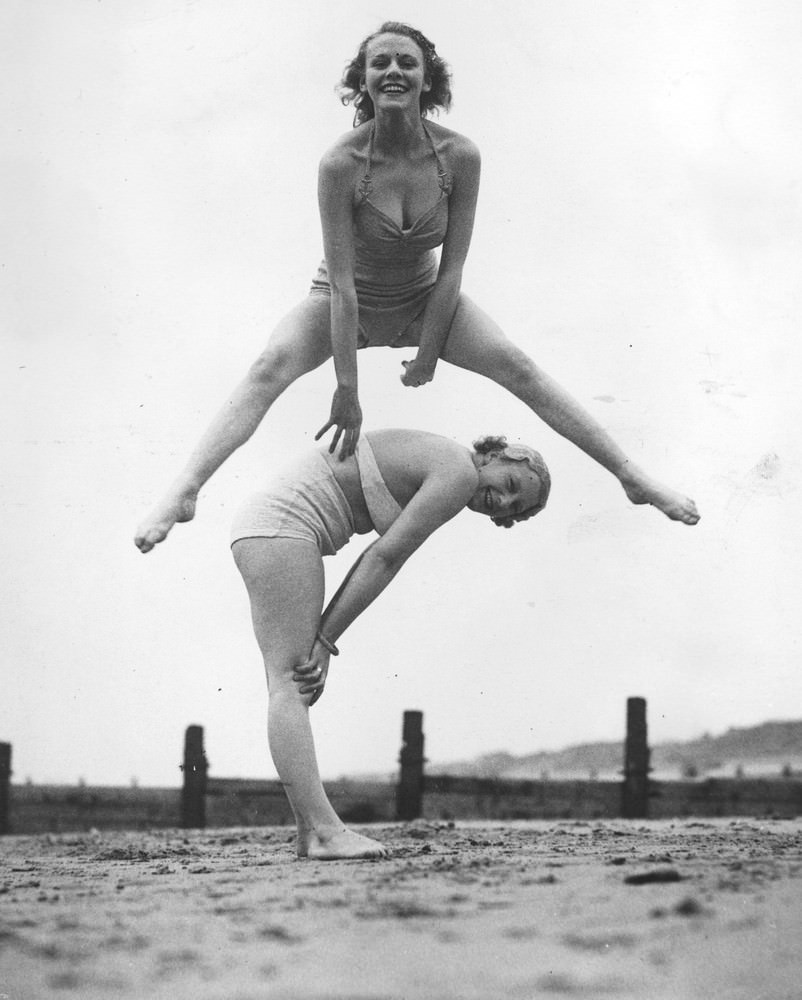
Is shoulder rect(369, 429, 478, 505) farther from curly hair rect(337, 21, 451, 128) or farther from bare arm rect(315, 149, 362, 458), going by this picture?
curly hair rect(337, 21, 451, 128)

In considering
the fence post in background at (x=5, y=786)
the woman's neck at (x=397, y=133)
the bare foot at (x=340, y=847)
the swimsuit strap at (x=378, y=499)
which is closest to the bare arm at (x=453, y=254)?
the woman's neck at (x=397, y=133)

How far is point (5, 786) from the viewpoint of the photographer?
28.3 feet

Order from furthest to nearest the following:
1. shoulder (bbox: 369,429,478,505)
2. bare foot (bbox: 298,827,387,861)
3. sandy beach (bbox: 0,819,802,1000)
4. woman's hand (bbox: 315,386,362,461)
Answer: woman's hand (bbox: 315,386,362,461)
shoulder (bbox: 369,429,478,505)
bare foot (bbox: 298,827,387,861)
sandy beach (bbox: 0,819,802,1000)

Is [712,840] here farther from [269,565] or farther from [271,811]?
[271,811]

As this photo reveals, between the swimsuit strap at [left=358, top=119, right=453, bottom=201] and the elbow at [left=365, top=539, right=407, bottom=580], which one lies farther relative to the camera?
the swimsuit strap at [left=358, top=119, right=453, bottom=201]

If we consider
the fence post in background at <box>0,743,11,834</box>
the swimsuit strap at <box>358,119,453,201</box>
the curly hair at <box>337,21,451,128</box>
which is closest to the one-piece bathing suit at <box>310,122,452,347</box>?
the swimsuit strap at <box>358,119,453,201</box>

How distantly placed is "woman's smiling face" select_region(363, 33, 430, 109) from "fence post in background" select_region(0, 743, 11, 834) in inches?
222

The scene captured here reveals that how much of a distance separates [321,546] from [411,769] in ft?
15.0

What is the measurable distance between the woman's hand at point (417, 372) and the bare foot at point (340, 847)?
1520 millimetres

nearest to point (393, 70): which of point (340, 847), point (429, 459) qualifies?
point (429, 459)

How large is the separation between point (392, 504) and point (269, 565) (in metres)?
0.40

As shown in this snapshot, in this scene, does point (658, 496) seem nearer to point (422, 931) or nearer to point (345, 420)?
point (345, 420)

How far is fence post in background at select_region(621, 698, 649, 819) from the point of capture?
332 inches

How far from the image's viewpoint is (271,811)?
8.69 m
